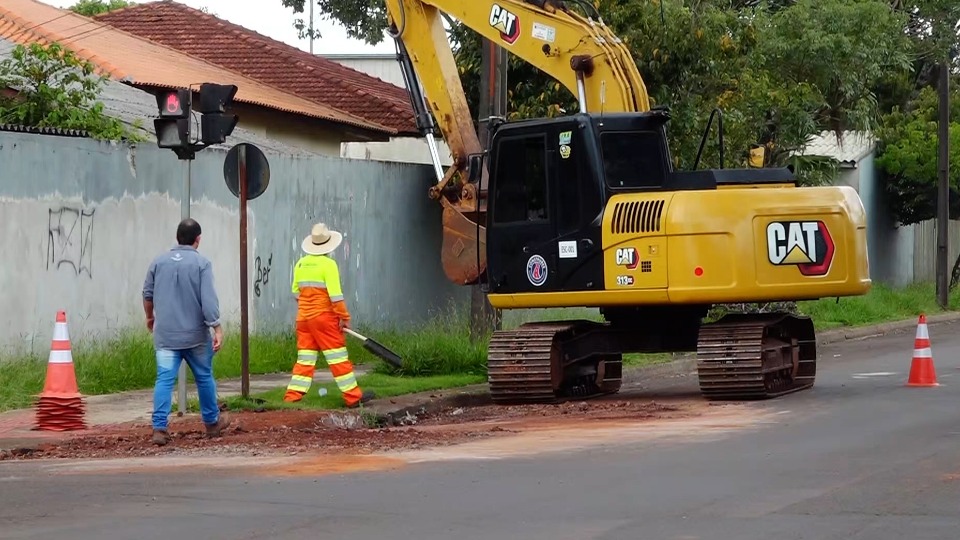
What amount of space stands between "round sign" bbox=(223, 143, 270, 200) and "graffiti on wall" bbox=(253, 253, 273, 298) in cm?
453

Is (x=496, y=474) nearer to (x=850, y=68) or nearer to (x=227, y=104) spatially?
(x=227, y=104)

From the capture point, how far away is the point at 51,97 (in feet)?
60.4

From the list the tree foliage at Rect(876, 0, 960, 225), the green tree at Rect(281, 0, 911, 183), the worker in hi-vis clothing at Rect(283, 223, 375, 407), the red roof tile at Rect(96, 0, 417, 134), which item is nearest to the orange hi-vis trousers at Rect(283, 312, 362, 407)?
the worker in hi-vis clothing at Rect(283, 223, 375, 407)

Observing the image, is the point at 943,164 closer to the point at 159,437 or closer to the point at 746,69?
the point at 746,69

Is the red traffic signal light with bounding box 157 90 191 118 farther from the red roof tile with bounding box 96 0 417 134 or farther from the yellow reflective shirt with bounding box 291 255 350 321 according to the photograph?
the red roof tile with bounding box 96 0 417 134

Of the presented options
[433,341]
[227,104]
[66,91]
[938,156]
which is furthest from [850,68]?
[227,104]

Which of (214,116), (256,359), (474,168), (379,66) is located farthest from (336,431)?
(379,66)

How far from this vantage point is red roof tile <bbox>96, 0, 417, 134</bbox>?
29.3 metres

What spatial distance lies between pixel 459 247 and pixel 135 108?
6.09 metres

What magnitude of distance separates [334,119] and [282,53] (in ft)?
17.6

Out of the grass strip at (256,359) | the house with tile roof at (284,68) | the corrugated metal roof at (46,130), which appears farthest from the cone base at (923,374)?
the house with tile roof at (284,68)

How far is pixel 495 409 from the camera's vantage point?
1548 centimetres

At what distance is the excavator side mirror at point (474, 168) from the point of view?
659 inches

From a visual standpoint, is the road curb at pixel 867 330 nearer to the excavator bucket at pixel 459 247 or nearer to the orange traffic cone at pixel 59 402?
the excavator bucket at pixel 459 247
